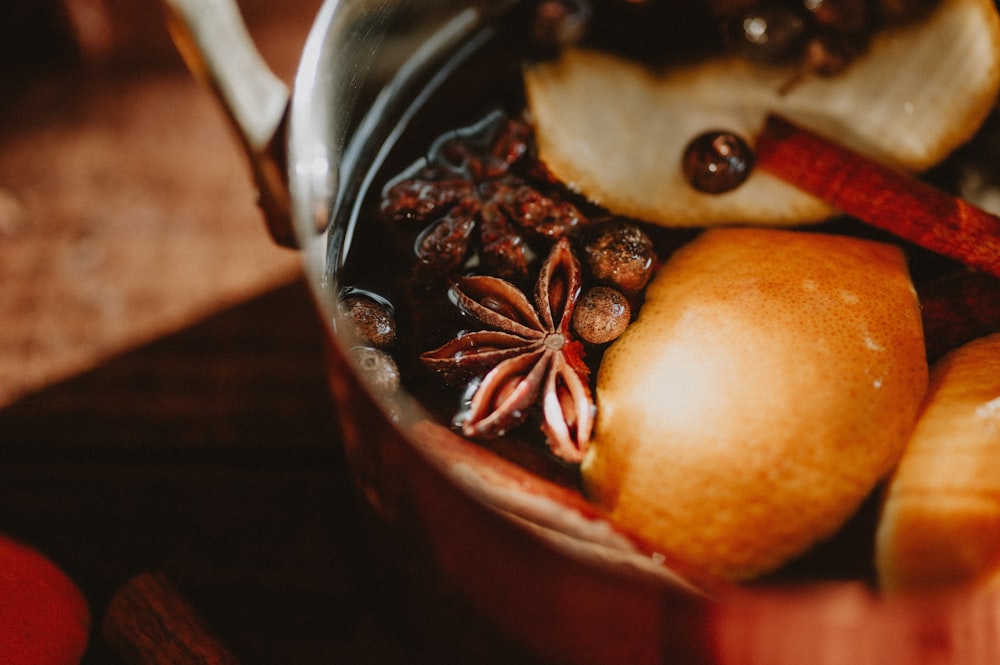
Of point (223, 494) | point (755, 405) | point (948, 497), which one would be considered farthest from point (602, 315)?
point (223, 494)

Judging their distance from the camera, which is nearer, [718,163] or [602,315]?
[602,315]

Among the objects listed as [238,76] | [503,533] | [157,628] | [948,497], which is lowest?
[157,628]

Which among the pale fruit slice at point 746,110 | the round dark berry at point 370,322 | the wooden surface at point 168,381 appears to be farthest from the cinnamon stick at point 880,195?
the wooden surface at point 168,381

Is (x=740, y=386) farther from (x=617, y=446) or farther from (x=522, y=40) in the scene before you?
(x=522, y=40)

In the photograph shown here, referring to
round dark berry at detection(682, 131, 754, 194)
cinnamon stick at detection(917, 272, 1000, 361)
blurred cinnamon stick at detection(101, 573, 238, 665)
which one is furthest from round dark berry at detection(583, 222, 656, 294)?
blurred cinnamon stick at detection(101, 573, 238, 665)

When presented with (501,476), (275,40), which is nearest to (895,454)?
(501,476)

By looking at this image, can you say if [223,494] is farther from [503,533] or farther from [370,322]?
[503,533]
